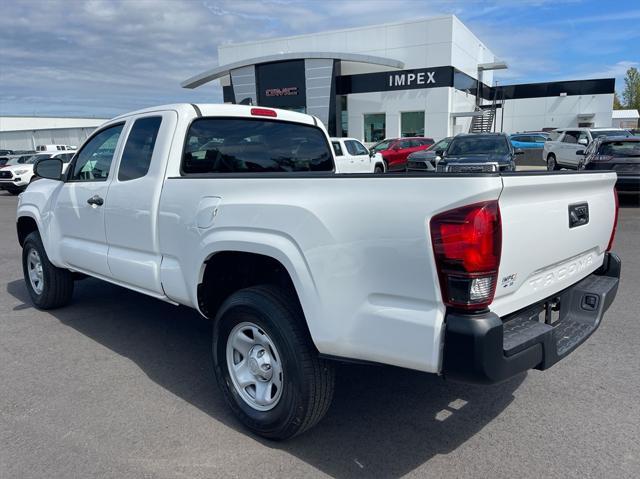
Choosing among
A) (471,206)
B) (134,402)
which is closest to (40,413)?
(134,402)

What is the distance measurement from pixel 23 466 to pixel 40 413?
0.61m

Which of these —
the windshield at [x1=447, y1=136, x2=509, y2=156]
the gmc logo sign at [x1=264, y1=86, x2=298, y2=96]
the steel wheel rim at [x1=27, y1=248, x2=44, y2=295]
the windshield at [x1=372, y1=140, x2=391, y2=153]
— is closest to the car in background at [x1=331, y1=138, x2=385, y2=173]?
the windshield at [x1=447, y1=136, x2=509, y2=156]

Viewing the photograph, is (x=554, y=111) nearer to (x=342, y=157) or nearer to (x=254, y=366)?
(x=342, y=157)

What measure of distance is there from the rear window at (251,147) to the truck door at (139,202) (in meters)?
0.22

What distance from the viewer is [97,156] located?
4.57 m

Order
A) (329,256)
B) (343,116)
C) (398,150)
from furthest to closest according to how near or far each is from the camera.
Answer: (343,116) → (398,150) → (329,256)

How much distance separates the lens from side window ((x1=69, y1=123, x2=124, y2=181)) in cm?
435

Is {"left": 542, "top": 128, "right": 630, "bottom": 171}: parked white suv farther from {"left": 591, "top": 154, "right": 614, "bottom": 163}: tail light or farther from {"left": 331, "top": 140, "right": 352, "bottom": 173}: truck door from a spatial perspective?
{"left": 331, "top": 140, "right": 352, "bottom": 173}: truck door

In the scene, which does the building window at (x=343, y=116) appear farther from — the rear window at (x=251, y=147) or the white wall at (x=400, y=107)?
the rear window at (x=251, y=147)

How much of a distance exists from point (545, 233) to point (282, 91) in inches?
1339

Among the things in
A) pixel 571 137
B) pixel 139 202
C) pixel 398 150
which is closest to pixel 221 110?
pixel 139 202

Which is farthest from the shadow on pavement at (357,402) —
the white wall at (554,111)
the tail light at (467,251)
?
the white wall at (554,111)

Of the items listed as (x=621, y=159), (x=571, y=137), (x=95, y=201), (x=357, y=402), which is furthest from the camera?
(x=571, y=137)

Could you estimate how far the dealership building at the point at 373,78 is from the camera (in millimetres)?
32656
